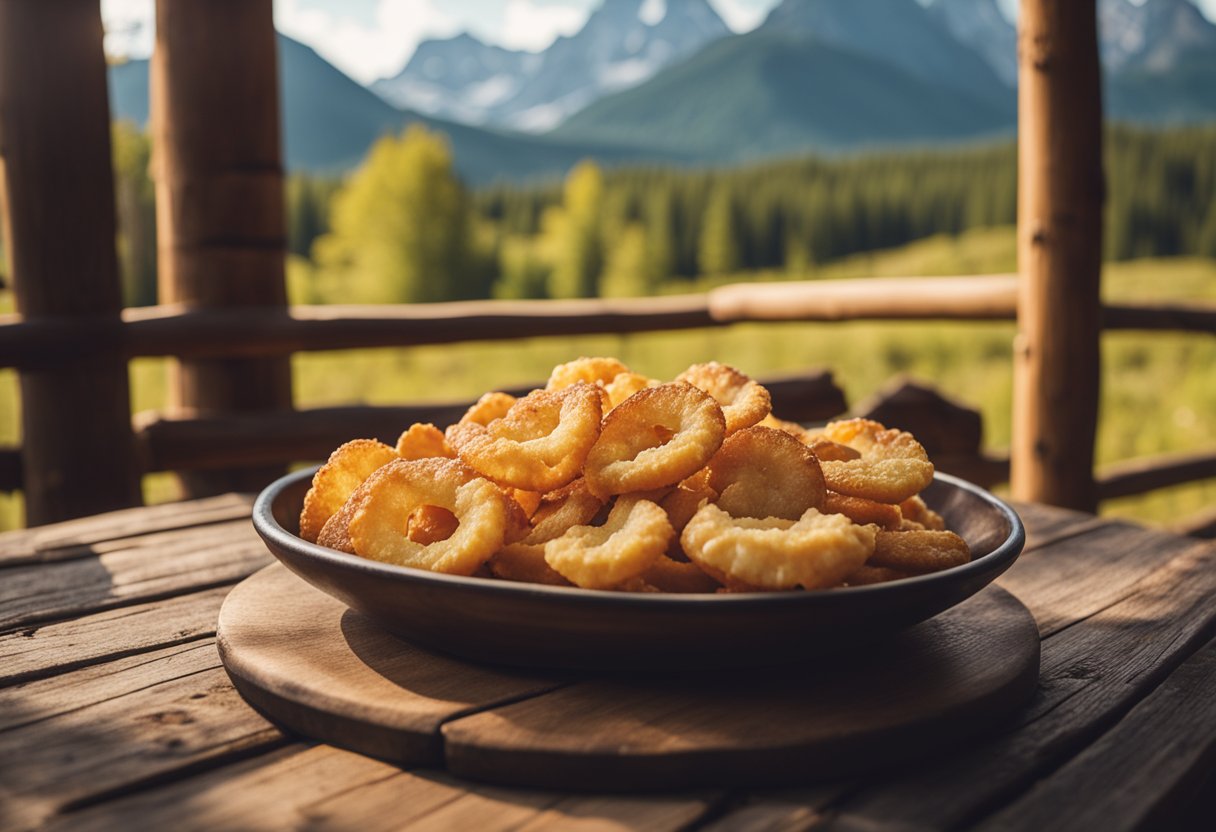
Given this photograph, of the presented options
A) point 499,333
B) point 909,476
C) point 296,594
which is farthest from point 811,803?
point 499,333

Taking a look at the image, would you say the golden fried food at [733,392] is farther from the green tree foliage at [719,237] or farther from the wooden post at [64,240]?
the green tree foliage at [719,237]

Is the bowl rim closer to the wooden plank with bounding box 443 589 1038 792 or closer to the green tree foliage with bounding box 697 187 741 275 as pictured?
the wooden plank with bounding box 443 589 1038 792

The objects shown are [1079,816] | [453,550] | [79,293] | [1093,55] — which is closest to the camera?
[1079,816]

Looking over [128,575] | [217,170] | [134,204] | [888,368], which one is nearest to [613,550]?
[128,575]

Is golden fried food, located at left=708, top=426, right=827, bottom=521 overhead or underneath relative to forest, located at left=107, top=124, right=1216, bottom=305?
underneath

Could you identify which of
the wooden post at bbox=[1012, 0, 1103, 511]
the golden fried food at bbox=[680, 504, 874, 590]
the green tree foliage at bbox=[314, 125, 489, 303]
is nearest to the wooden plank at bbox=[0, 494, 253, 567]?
the golden fried food at bbox=[680, 504, 874, 590]

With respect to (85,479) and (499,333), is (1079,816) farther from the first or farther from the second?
(499,333)
